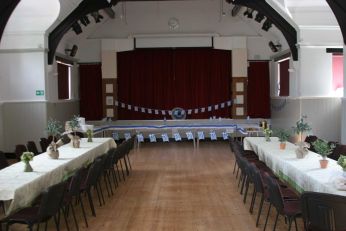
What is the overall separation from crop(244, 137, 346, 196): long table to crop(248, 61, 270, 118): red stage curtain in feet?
25.2

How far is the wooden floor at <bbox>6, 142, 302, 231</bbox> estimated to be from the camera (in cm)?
617

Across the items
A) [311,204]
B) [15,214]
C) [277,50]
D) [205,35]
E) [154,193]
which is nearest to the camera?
[311,204]

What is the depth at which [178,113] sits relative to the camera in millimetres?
16547

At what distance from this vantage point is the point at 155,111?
16.6 metres

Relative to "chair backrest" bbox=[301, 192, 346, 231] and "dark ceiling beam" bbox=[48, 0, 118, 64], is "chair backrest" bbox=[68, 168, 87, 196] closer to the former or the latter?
"chair backrest" bbox=[301, 192, 346, 231]

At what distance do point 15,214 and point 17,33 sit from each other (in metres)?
8.32

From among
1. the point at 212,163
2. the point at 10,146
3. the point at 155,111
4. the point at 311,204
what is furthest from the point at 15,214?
the point at 155,111

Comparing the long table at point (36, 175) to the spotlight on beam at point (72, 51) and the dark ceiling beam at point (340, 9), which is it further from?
the spotlight on beam at point (72, 51)

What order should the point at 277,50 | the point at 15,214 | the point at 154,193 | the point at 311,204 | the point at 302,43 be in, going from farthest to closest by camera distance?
the point at 277,50, the point at 302,43, the point at 154,193, the point at 15,214, the point at 311,204

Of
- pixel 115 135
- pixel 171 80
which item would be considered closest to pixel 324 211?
pixel 115 135

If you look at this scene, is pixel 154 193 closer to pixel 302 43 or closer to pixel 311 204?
pixel 311 204

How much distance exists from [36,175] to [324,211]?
3626 mm

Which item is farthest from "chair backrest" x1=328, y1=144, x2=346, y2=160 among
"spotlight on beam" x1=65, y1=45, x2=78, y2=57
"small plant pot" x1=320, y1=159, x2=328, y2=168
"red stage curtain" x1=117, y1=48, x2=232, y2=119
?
"spotlight on beam" x1=65, y1=45, x2=78, y2=57

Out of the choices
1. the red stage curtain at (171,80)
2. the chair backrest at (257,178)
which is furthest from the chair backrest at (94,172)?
the red stage curtain at (171,80)
